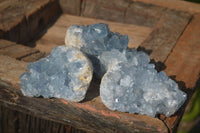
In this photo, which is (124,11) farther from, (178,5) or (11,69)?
(11,69)

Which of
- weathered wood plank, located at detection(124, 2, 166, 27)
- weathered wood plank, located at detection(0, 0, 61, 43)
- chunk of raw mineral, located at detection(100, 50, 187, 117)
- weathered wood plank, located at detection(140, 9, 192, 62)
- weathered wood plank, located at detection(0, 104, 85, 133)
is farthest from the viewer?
weathered wood plank, located at detection(124, 2, 166, 27)

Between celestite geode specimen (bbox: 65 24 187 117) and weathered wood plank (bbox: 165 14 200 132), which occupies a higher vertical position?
celestite geode specimen (bbox: 65 24 187 117)

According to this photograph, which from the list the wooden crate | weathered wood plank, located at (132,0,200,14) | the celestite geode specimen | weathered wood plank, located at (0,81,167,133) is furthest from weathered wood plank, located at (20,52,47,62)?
weathered wood plank, located at (132,0,200,14)

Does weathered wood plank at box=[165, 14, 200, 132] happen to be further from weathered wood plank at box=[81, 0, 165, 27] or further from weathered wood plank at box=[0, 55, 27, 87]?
weathered wood plank at box=[0, 55, 27, 87]

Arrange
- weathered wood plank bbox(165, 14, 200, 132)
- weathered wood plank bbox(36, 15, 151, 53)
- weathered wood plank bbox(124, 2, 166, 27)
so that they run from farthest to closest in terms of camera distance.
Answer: weathered wood plank bbox(124, 2, 166, 27) → weathered wood plank bbox(36, 15, 151, 53) → weathered wood plank bbox(165, 14, 200, 132)

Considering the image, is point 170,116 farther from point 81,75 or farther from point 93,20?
point 93,20

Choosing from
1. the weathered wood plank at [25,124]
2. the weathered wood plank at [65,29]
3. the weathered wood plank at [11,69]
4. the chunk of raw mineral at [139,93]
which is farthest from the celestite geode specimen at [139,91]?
the weathered wood plank at [65,29]

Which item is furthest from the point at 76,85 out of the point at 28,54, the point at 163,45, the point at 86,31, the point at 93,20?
the point at 93,20

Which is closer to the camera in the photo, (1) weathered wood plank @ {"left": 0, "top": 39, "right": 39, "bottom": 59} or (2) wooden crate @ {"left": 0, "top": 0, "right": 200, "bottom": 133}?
(2) wooden crate @ {"left": 0, "top": 0, "right": 200, "bottom": 133}
